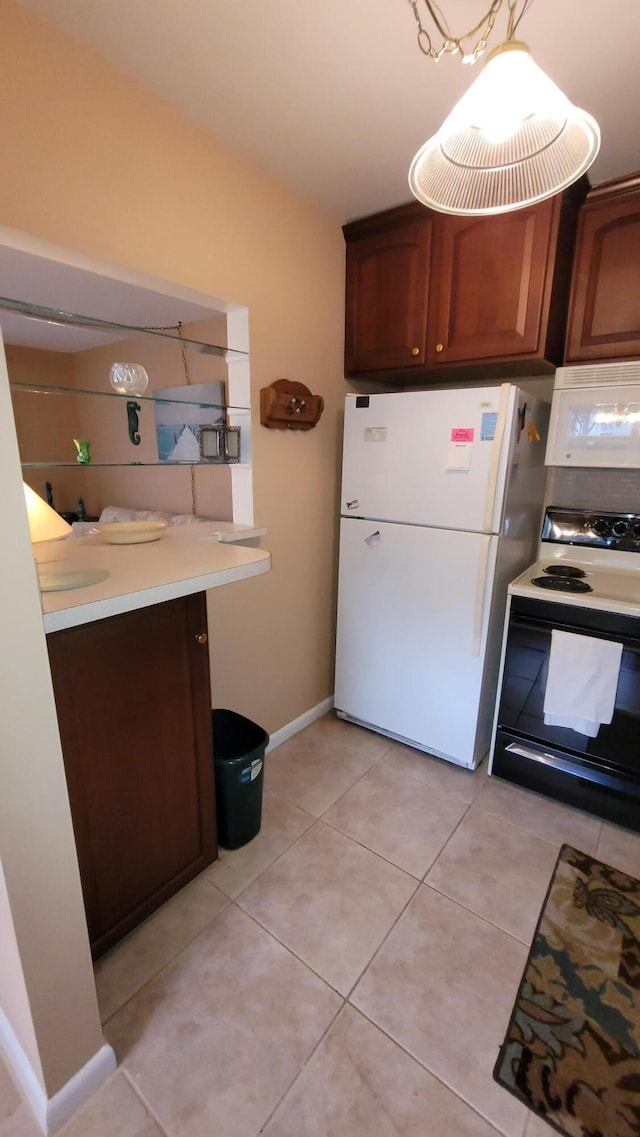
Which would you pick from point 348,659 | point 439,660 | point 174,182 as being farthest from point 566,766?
point 174,182

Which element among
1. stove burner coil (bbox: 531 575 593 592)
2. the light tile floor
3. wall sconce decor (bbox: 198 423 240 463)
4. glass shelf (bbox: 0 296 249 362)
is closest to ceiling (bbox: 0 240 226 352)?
glass shelf (bbox: 0 296 249 362)

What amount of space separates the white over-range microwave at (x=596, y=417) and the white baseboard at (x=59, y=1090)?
2.40 metres

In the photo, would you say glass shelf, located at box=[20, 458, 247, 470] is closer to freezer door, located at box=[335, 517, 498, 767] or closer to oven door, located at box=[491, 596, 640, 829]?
freezer door, located at box=[335, 517, 498, 767]

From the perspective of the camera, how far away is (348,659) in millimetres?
2412

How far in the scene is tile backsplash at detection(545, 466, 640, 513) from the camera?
6.91 ft

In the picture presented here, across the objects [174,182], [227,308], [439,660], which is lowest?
[439,660]

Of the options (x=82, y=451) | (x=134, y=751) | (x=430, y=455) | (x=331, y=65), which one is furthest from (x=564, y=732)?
(x=331, y=65)

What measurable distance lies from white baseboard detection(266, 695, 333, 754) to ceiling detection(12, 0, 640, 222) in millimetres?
2392

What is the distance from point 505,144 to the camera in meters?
1.03

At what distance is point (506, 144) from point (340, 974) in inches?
83.5

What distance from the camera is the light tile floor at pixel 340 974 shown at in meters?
1.05

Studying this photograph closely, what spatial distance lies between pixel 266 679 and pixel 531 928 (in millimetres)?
1320

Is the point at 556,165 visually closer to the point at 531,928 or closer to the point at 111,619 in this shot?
the point at 111,619

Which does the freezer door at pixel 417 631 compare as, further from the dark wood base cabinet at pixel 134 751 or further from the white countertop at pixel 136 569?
the dark wood base cabinet at pixel 134 751
